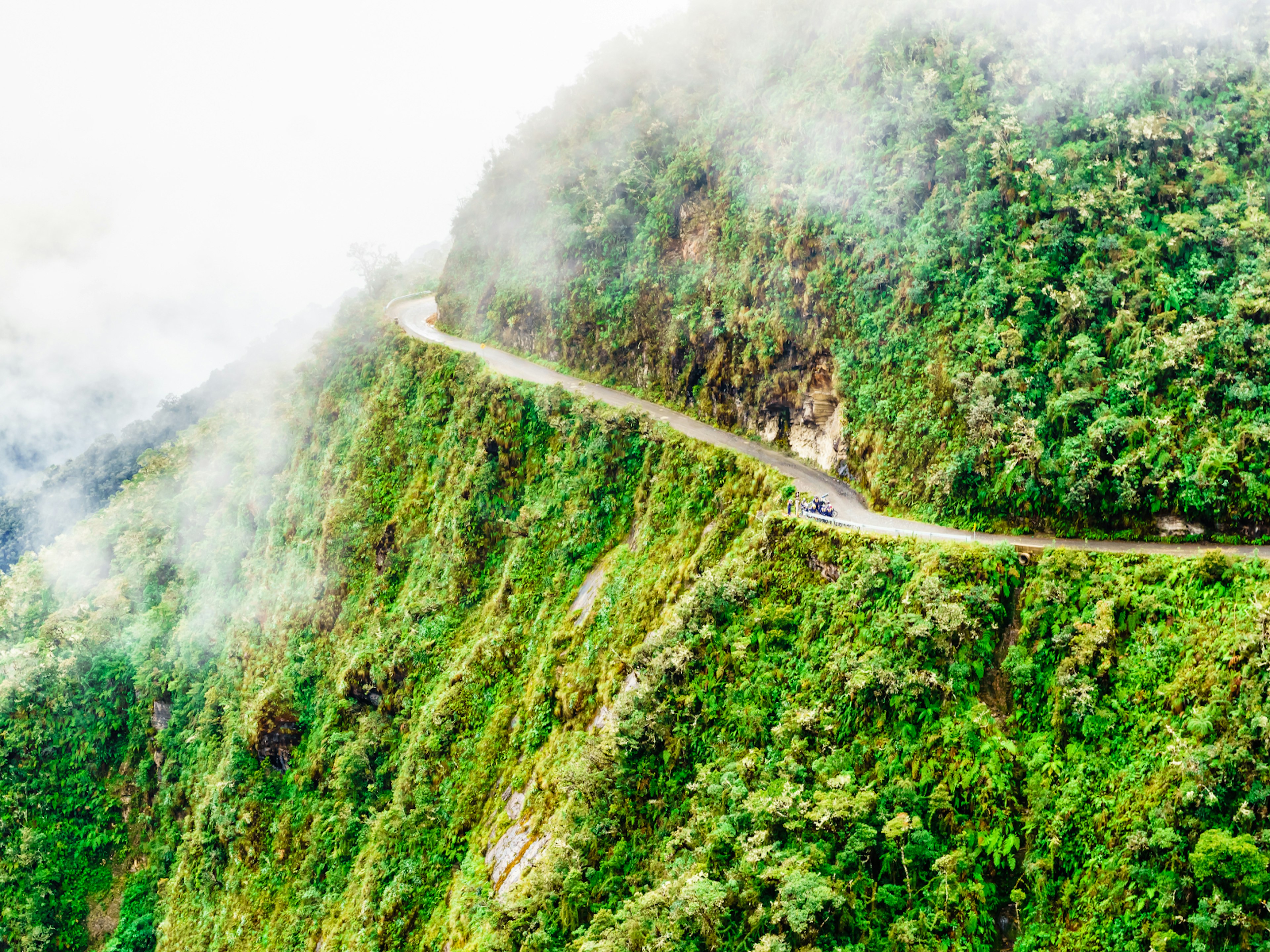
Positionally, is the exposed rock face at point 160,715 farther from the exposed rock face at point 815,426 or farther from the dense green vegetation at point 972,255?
the exposed rock face at point 815,426

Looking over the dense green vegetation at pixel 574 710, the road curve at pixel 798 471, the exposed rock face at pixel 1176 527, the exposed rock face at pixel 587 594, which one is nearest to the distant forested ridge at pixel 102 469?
the dense green vegetation at pixel 574 710

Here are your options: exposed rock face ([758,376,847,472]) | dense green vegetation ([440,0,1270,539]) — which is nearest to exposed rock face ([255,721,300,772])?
dense green vegetation ([440,0,1270,539])

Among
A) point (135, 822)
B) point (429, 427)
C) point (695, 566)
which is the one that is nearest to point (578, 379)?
point (429, 427)

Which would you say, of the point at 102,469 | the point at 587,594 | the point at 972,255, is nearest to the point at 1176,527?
the point at 972,255

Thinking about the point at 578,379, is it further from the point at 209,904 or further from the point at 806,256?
the point at 209,904

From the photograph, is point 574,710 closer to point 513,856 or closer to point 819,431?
point 513,856

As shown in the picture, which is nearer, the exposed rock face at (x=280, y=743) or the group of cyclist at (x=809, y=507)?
the group of cyclist at (x=809, y=507)
